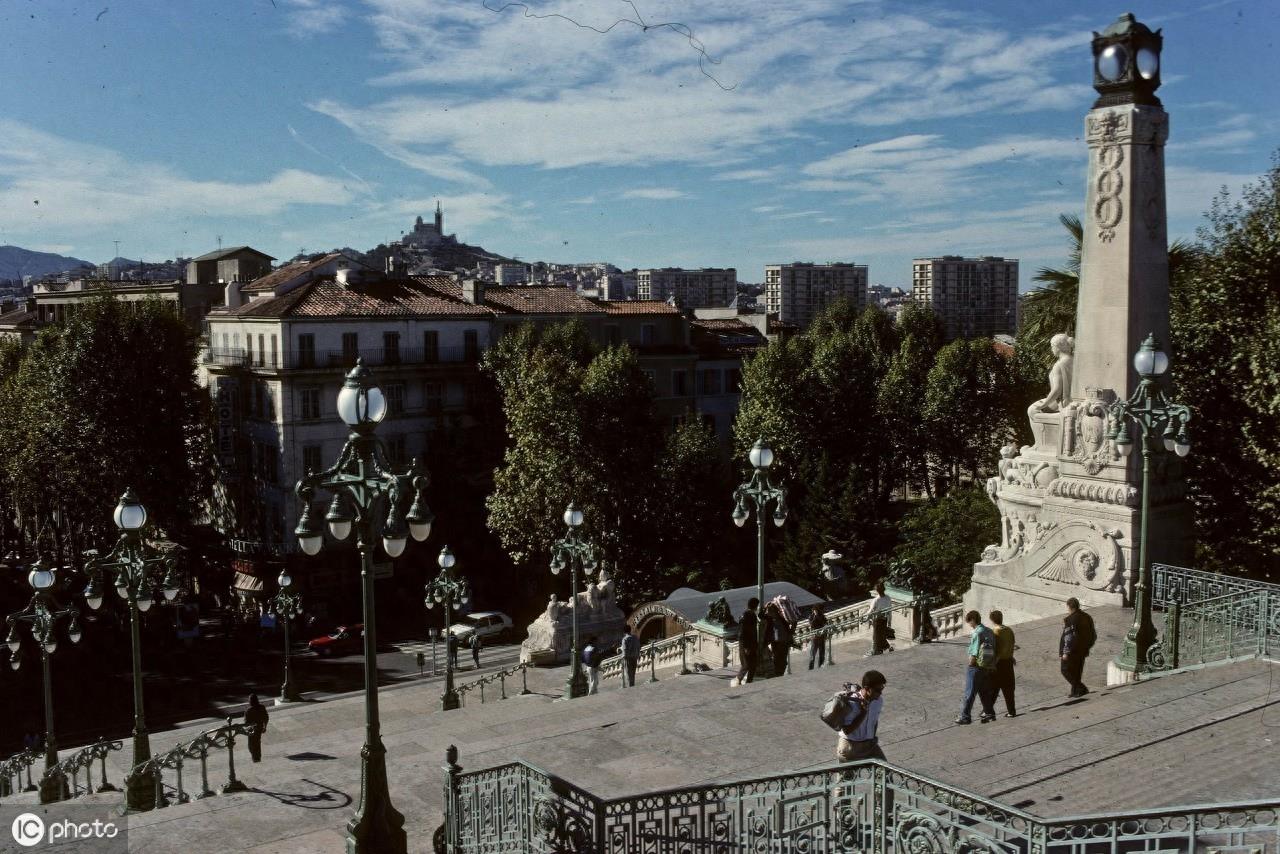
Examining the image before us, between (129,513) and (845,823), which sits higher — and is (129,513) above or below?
above

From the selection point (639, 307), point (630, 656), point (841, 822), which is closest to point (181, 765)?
point (630, 656)

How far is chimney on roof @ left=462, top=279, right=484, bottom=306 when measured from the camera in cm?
5006

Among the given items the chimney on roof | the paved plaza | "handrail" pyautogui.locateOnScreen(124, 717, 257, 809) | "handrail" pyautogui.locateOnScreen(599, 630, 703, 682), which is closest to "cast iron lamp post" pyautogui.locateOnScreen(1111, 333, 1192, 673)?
the paved plaza

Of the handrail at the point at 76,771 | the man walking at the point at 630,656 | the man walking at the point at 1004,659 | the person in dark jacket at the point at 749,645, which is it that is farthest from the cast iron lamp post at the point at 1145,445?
the handrail at the point at 76,771

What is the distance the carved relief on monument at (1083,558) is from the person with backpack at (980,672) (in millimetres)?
5915

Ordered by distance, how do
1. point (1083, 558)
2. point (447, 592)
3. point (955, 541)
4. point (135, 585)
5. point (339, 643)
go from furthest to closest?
point (339, 643) < point (955, 541) < point (447, 592) < point (1083, 558) < point (135, 585)

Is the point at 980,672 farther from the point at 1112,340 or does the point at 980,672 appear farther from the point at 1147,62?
the point at 1147,62

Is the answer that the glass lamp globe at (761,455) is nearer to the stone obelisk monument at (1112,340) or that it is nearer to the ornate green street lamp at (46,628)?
the stone obelisk monument at (1112,340)

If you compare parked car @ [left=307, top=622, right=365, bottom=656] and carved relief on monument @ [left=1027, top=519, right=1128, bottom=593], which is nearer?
carved relief on monument @ [left=1027, top=519, right=1128, bottom=593]

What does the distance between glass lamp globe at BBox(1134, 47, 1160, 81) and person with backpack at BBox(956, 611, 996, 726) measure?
10634mm

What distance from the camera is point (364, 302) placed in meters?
45.4

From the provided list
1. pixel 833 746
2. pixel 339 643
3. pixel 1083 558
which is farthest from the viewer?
pixel 339 643

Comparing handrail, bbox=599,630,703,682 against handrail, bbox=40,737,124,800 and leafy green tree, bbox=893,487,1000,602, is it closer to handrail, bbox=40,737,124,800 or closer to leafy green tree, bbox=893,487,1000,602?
leafy green tree, bbox=893,487,1000,602

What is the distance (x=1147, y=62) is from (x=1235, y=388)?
21.4ft
